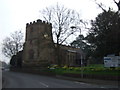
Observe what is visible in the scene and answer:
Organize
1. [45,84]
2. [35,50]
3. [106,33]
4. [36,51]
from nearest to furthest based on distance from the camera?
[45,84]
[106,33]
[36,51]
[35,50]

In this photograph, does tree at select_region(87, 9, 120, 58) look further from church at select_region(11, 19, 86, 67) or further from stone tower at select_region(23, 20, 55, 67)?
stone tower at select_region(23, 20, 55, 67)

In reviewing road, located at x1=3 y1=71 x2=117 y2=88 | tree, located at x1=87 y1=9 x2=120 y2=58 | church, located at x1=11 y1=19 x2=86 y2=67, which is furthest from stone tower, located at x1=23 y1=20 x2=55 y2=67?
road, located at x1=3 y1=71 x2=117 y2=88

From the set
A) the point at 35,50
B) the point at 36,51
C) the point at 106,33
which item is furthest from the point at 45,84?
the point at 35,50

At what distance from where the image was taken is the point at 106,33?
30375 millimetres

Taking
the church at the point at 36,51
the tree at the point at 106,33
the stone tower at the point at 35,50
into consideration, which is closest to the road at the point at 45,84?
the tree at the point at 106,33

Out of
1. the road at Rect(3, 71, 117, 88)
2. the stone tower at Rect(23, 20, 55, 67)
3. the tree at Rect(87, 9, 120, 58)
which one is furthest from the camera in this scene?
the stone tower at Rect(23, 20, 55, 67)

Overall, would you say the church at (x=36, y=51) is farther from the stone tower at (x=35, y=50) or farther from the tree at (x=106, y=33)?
the tree at (x=106, y=33)

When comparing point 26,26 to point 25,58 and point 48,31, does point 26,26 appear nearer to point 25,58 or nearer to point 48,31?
point 25,58

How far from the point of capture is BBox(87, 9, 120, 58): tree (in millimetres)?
28047

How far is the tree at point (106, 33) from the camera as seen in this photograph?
92.0 feet

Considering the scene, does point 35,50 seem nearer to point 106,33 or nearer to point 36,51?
point 36,51

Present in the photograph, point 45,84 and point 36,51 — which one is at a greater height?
point 36,51

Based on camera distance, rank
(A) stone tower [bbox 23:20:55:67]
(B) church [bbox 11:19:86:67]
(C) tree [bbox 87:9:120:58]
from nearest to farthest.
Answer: (C) tree [bbox 87:9:120:58]
(B) church [bbox 11:19:86:67]
(A) stone tower [bbox 23:20:55:67]

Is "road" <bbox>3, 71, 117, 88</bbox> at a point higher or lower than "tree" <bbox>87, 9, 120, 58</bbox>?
lower
